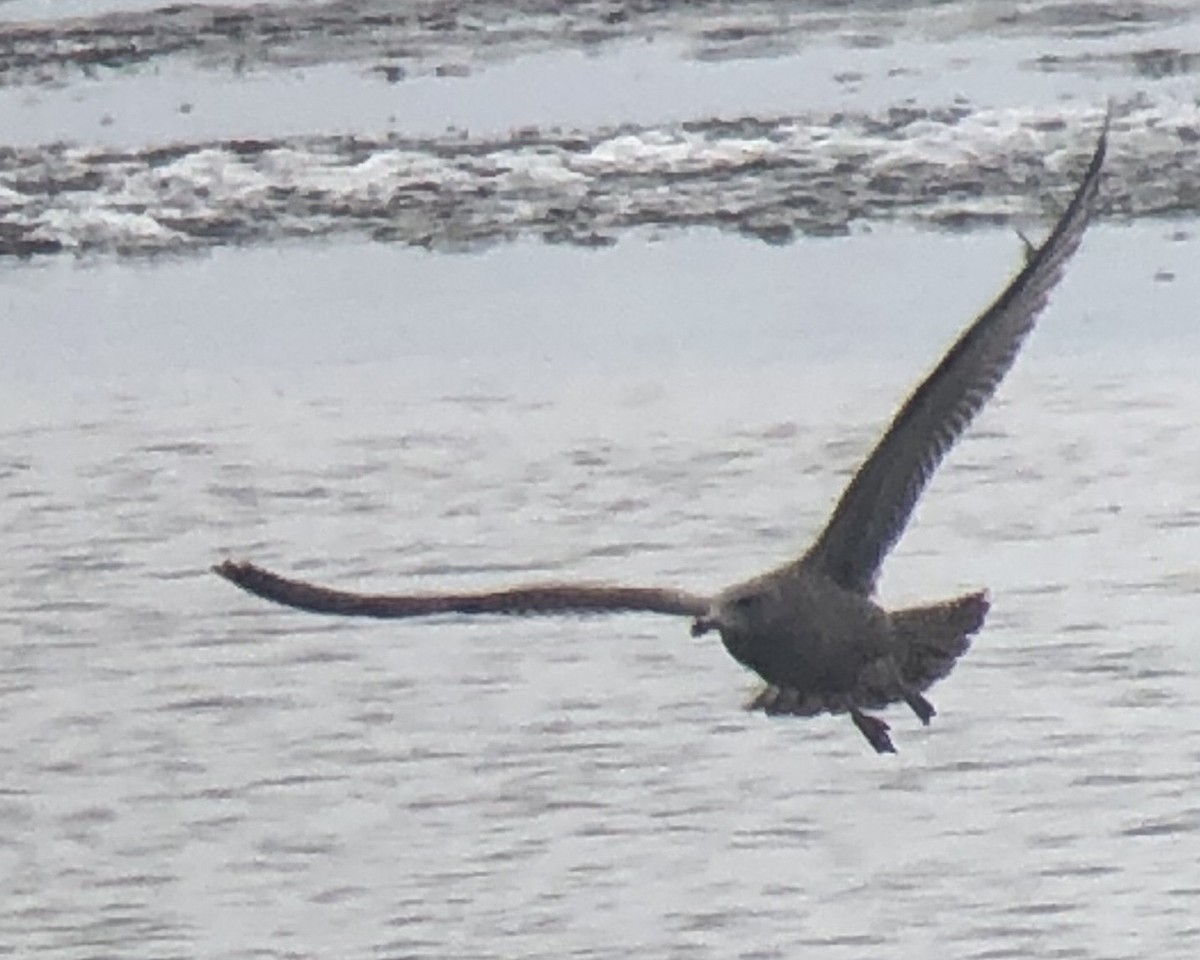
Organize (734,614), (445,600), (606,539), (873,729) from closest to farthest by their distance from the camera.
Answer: (445,600) → (734,614) → (873,729) → (606,539)

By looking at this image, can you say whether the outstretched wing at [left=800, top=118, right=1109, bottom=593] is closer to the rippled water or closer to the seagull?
the seagull

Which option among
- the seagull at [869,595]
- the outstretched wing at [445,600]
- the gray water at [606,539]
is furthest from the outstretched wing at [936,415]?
the gray water at [606,539]

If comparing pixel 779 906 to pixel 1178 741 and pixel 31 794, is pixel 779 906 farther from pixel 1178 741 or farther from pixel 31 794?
pixel 31 794

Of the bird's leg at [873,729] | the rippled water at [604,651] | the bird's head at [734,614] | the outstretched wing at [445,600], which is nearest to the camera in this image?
the outstretched wing at [445,600]

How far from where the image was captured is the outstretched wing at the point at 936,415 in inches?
86.0

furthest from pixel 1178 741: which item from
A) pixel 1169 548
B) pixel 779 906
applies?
pixel 779 906

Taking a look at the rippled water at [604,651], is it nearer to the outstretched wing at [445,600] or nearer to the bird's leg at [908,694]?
the bird's leg at [908,694]

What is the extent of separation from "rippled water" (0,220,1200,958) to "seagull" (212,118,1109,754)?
0.56m

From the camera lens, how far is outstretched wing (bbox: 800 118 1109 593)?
2.19m

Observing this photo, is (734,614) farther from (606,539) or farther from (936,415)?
(606,539)

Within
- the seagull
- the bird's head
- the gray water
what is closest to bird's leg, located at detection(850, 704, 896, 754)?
the seagull

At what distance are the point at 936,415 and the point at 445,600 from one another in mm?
383

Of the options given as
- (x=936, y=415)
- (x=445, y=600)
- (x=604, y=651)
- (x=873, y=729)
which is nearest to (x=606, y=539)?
(x=604, y=651)

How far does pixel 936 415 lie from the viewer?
2.27 metres
